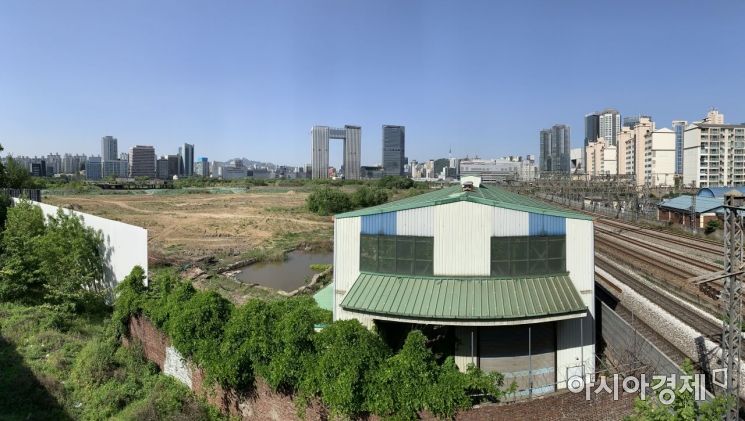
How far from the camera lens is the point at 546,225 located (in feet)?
45.4

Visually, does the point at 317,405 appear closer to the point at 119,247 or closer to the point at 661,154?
the point at 119,247

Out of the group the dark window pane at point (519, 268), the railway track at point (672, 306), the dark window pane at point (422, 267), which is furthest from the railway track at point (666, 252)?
the dark window pane at point (422, 267)

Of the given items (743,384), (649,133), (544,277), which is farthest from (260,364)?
(649,133)

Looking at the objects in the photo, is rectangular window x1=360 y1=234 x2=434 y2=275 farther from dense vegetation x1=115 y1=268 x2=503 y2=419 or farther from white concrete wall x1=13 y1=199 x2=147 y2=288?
white concrete wall x1=13 y1=199 x2=147 y2=288

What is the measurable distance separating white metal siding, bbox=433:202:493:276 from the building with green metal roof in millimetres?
29

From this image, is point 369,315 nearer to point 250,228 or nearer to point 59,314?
point 59,314

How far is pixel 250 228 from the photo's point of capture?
61000 millimetres

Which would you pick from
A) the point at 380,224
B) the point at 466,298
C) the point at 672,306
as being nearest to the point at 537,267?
the point at 466,298

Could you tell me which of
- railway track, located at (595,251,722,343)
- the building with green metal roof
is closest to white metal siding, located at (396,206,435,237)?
the building with green metal roof

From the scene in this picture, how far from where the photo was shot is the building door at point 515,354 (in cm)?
1352

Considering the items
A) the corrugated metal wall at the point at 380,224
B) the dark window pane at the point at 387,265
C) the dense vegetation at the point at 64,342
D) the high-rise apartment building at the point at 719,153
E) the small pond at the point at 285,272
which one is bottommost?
the small pond at the point at 285,272

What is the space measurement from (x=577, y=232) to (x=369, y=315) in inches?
267

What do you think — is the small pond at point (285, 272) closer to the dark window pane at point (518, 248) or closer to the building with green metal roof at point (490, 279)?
the building with green metal roof at point (490, 279)

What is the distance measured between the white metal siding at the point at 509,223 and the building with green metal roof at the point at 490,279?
0.03 m
